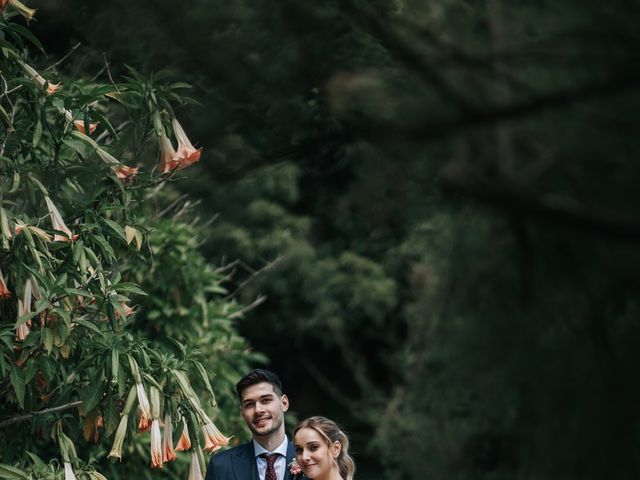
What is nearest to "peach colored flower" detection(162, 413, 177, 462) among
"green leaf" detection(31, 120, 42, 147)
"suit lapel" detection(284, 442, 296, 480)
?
"suit lapel" detection(284, 442, 296, 480)

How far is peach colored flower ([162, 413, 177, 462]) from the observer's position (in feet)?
13.8

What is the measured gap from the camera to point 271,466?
Answer: 4191 millimetres

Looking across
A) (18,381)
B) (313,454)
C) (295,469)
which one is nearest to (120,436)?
(18,381)

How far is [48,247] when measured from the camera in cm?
443

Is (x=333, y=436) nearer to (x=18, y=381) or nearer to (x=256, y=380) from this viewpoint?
(x=256, y=380)

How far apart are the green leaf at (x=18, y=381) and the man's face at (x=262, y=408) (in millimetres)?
751

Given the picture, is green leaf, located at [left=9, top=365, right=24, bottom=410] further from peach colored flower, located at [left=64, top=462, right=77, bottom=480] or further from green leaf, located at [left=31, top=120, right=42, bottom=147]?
green leaf, located at [left=31, top=120, right=42, bottom=147]

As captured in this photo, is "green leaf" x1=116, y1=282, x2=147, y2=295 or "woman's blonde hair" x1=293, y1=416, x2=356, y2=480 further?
"green leaf" x1=116, y1=282, x2=147, y2=295

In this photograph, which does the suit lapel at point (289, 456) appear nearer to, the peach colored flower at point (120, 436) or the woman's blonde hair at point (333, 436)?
the woman's blonde hair at point (333, 436)

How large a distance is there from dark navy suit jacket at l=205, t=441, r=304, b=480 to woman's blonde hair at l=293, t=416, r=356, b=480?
0.76 feet

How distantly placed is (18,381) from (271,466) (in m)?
0.92

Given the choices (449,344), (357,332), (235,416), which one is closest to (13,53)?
(449,344)

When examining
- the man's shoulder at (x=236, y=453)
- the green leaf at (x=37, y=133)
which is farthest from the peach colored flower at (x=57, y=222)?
the man's shoulder at (x=236, y=453)

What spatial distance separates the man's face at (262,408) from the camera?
414 cm
